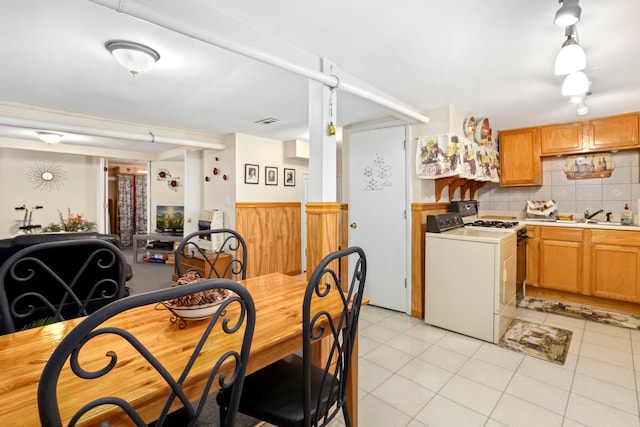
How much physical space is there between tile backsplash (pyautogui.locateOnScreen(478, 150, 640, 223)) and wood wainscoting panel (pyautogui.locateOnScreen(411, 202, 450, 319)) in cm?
192

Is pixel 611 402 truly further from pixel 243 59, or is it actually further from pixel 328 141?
pixel 243 59

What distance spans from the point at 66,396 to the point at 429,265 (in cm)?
281

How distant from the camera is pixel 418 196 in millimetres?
3211

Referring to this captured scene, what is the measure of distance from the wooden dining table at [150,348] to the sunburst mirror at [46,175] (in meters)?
5.96

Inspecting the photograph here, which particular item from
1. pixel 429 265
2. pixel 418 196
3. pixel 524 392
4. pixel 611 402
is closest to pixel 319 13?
pixel 418 196

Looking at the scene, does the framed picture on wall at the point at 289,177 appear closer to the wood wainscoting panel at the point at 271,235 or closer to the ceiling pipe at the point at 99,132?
the wood wainscoting panel at the point at 271,235

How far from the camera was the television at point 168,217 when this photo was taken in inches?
271

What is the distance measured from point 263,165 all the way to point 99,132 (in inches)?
81.8

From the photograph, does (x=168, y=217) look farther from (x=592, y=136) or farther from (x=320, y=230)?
(x=592, y=136)

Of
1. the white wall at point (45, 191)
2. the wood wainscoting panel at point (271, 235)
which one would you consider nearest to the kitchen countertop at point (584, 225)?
the wood wainscoting panel at point (271, 235)

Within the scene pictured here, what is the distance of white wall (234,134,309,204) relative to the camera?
4.45 metres

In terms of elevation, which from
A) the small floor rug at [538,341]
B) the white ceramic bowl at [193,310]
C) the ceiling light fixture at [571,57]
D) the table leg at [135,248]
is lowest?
the small floor rug at [538,341]

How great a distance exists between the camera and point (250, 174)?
4.55 m

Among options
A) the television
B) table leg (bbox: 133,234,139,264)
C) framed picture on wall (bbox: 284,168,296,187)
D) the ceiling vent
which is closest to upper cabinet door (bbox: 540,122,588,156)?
the ceiling vent
